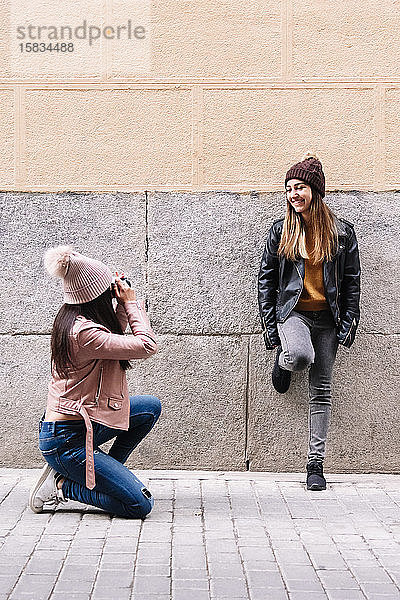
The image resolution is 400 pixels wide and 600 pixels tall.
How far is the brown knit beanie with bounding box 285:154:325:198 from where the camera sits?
5.88 m

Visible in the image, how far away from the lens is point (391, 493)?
230 inches

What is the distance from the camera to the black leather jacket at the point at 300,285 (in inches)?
233

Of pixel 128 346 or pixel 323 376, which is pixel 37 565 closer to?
pixel 128 346

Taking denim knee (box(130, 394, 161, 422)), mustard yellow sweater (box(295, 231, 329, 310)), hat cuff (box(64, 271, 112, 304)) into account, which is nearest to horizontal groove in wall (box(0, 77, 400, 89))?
mustard yellow sweater (box(295, 231, 329, 310))

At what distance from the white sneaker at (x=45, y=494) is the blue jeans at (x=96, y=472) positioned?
4cm

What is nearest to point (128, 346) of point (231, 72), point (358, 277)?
point (358, 277)

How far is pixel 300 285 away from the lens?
5.89 m

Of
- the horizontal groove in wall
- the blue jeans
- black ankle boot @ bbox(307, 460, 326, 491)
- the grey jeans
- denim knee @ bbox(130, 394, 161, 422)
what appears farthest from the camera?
the horizontal groove in wall

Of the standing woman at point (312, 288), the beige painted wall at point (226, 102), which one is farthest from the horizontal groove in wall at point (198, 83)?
the standing woman at point (312, 288)

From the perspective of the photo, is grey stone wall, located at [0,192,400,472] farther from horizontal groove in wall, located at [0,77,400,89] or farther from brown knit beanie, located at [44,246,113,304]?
brown knit beanie, located at [44,246,113,304]

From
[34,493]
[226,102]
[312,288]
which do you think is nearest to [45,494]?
[34,493]

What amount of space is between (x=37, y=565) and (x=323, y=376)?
8.07 feet

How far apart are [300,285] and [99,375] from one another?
1.44m

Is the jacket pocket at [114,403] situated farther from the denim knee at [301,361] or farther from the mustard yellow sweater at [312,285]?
the mustard yellow sweater at [312,285]
